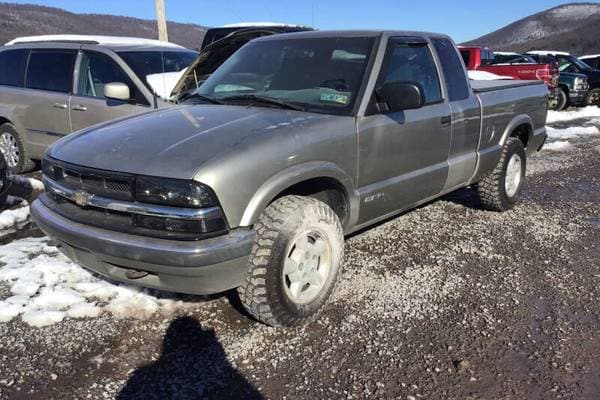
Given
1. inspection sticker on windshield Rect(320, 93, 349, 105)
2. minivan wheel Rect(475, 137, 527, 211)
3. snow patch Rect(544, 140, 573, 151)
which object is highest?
inspection sticker on windshield Rect(320, 93, 349, 105)

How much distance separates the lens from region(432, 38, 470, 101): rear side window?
4.58 metres

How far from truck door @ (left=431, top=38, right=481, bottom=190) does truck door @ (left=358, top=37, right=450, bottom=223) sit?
0.40 ft

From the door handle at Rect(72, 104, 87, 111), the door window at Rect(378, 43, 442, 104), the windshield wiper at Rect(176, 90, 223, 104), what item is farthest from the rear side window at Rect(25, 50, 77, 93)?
the door window at Rect(378, 43, 442, 104)

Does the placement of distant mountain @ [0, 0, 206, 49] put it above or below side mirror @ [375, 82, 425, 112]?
above

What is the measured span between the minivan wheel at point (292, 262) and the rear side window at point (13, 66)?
5424 mm

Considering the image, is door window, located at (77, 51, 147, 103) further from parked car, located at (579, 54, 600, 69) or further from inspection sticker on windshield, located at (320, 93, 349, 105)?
parked car, located at (579, 54, 600, 69)

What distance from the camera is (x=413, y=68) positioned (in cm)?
423

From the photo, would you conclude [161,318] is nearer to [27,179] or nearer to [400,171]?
[400,171]

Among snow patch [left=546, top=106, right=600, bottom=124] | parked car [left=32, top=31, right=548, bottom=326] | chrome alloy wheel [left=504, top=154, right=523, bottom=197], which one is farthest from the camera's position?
snow patch [left=546, top=106, right=600, bottom=124]

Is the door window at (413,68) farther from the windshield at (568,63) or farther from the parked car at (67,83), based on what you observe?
the windshield at (568,63)

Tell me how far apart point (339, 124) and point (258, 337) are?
1.41m

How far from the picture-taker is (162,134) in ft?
10.2

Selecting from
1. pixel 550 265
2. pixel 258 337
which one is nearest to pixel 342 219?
pixel 258 337

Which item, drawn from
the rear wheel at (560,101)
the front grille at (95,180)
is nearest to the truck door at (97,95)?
the front grille at (95,180)
